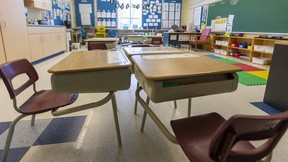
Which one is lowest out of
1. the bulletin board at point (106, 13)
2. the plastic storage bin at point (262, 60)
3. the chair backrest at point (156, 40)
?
the plastic storage bin at point (262, 60)

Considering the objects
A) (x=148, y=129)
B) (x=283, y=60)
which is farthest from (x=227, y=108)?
(x=148, y=129)

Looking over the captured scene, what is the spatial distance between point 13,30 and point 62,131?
10.7 feet

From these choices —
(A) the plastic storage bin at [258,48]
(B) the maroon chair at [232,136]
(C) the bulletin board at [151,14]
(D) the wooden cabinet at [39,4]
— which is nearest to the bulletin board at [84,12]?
(C) the bulletin board at [151,14]

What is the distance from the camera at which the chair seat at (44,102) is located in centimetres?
127

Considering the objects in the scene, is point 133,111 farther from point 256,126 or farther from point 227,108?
point 256,126

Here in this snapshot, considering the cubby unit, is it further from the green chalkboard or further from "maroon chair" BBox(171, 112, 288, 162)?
"maroon chair" BBox(171, 112, 288, 162)

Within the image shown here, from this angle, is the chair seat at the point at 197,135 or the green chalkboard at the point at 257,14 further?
the green chalkboard at the point at 257,14

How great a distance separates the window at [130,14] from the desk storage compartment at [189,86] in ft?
31.5

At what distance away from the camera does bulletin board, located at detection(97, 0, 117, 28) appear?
31.6ft

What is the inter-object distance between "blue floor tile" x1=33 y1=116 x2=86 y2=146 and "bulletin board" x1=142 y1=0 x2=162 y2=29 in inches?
358

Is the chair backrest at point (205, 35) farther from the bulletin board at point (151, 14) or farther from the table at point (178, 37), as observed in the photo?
the bulletin board at point (151, 14)

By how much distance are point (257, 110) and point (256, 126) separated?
191cm

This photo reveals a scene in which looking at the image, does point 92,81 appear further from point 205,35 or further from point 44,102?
point 205,35

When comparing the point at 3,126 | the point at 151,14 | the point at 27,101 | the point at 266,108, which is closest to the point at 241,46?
the point at 266,108
